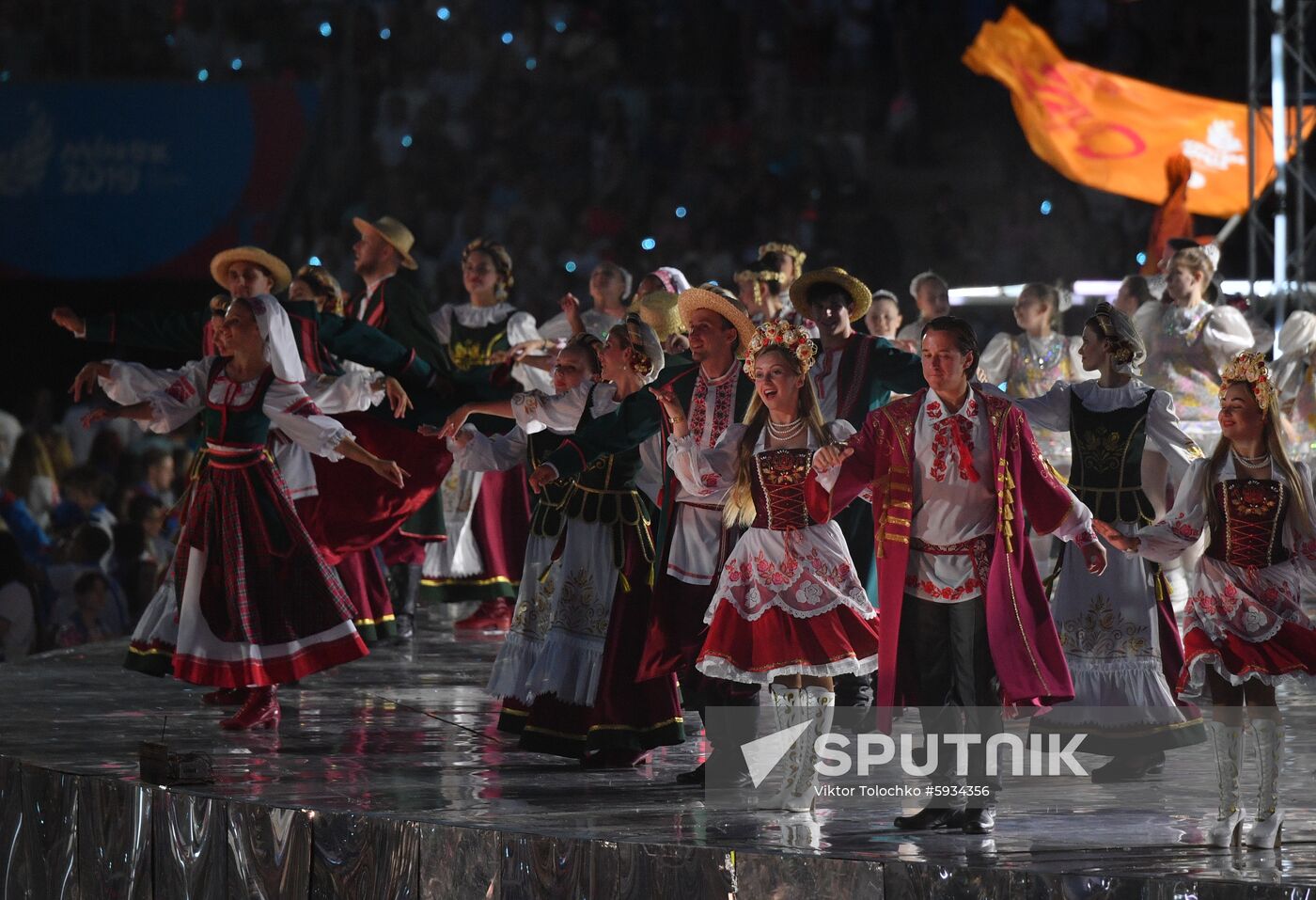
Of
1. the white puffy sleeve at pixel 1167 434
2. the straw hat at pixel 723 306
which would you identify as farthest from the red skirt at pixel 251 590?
the white puffy sleeve at pixel 1167 434

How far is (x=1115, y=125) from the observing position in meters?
12.8

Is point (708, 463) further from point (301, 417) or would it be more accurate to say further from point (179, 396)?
point (179, 396)

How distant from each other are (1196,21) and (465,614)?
8.01m

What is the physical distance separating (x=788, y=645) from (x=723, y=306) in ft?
3.78

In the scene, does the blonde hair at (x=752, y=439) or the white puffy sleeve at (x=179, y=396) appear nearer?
the blonde hair at (x=752, y=439)

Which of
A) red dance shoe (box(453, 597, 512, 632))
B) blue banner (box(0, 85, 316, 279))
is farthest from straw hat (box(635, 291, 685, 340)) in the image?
blue banner (box(0, 85, 316, 279))

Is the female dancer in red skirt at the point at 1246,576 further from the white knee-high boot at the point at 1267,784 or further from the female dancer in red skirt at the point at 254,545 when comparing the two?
the female dancer in red skirt at the point at 254,545

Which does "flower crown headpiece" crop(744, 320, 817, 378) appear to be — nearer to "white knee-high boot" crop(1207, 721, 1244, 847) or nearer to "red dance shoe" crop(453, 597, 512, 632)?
"white knee-high boot" crop(1207, 721, 1244, 847)

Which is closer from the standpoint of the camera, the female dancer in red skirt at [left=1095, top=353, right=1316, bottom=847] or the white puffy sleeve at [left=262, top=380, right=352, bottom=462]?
→ the female dancer in red skirt at [left=1095, top=353, right=1316, bottom=847]

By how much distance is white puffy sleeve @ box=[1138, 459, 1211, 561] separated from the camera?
5.09 meters

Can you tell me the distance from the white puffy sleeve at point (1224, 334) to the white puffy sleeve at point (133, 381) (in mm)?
4484

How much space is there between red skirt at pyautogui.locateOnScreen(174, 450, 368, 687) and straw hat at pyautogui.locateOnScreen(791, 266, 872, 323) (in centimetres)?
183

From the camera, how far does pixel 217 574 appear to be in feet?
21.6

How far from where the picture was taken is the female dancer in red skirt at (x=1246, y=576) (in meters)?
4.81
